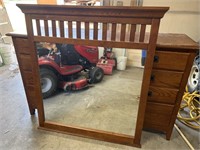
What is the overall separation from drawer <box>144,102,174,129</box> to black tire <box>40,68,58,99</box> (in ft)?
3.22

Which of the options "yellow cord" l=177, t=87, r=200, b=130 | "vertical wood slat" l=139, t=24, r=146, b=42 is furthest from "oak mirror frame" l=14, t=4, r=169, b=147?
"yellow cord" l=177, t=87, r=200, b=130

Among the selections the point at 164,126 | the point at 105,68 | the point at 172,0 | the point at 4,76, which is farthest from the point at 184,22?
the point at 4,76

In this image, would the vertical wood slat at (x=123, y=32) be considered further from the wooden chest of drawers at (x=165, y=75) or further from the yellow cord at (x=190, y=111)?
the yellow cord at (x=190, y=111)

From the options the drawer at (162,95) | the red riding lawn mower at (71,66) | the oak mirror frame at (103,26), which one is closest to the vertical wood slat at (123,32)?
the oak mirror frame at (103,26)

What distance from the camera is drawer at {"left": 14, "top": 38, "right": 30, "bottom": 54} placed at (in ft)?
4.60

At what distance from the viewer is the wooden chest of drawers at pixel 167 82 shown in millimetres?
1145

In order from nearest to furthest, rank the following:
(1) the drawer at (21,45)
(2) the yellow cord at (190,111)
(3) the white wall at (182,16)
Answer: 1. (1) the drawer at (21,45)
2. (2) the yellow cord at (190,111)
3. (3) the white wall at (182,16)

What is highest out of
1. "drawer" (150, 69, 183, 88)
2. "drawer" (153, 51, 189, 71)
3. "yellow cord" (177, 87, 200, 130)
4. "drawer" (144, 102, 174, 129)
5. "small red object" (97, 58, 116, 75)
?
"drawer" (153, 51, 189, 71)

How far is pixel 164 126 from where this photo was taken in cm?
148

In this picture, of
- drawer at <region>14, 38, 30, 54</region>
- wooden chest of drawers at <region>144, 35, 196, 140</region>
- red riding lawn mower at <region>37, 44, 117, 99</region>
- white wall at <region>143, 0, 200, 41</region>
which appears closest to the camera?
wooden chest of drawers at <region>144, 35, 196, 140</region>

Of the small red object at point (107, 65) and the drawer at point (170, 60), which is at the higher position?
the drawer at point (170, 60)

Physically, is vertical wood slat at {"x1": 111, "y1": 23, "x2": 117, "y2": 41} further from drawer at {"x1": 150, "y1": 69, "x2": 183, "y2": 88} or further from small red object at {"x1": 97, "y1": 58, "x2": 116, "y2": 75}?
small red object at {"x1": 97, "y1": 58, "x2": 116, "y2": 75}

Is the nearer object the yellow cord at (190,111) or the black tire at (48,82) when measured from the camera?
the black tire at (48,82)

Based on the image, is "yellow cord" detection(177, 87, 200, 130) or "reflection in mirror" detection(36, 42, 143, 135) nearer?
"reflection in mirror" detection(36, 42, 143, 135)
